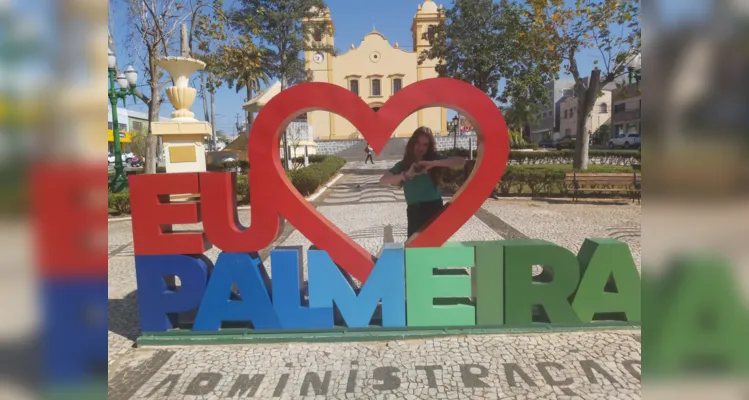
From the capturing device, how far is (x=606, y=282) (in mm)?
4320

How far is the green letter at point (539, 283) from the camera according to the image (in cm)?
425

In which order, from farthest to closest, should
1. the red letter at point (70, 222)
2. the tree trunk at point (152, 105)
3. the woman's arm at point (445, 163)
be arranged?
1. the tree trunk at point (152, 105)
2. the woman's arm at point (445, 163)
3. the red letter at point (70, 222)

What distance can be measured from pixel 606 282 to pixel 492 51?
19.8 m

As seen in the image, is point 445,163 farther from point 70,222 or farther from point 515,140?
point 515,140

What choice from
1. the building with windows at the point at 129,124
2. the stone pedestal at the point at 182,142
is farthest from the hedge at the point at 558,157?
the building with windows at the point at 129,124

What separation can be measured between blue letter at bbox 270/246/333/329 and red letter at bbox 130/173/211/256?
79cm

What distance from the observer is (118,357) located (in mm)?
4062

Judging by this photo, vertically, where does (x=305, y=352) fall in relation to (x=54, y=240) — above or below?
below

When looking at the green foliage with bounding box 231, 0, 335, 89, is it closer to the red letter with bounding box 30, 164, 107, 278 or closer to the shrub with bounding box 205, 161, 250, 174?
the shrub with bounding box 205, 161, 250, 174

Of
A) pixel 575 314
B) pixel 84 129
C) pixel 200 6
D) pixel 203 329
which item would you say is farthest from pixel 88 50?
pixel 200 6

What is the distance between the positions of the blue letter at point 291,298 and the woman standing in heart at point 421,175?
127 centimetres

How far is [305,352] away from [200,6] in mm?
15373

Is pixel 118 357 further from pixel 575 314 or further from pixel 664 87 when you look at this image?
pixel 664 87

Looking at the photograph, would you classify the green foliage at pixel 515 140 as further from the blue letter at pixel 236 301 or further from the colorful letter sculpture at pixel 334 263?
the blue letter at pixel 236 301
